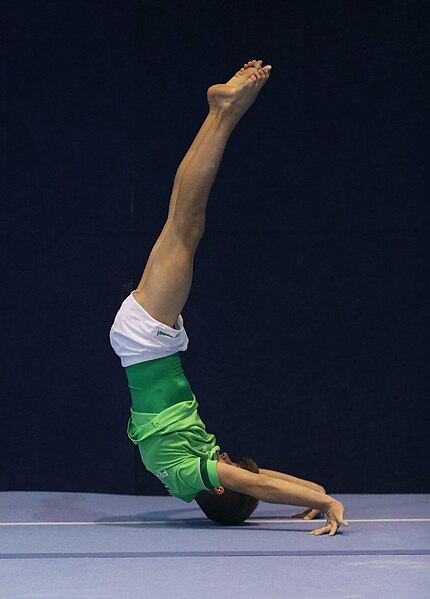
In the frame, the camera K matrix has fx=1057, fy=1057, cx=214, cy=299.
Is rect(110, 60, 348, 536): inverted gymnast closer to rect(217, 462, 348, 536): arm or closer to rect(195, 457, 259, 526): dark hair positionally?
rect(195, 457, 259, 526): dark hair

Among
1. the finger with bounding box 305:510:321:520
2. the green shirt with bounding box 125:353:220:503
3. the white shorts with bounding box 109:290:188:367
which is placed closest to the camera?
the green shirt with bounding box 125:353:220:503

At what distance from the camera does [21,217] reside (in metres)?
5.43

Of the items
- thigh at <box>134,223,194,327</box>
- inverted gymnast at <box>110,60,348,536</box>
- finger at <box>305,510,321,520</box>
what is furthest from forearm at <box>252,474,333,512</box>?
thigh at <box>134,223,194,327</box>

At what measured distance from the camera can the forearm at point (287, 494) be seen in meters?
4.24

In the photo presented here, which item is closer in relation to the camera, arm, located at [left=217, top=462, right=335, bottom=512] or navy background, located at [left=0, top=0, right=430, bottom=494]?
arm, located at [left=217, top=462, right=335, bottom=512]

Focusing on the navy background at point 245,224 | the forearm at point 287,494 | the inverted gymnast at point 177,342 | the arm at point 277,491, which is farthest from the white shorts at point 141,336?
the navy background at point 245,224

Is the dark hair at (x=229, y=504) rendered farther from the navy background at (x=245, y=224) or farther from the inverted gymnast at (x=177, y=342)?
the navy background at (x=245, y=224)

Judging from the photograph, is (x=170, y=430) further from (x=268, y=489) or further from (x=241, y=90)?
(x=241, y=90)

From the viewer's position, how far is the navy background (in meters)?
5.39

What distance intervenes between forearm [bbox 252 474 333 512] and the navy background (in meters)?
1.14

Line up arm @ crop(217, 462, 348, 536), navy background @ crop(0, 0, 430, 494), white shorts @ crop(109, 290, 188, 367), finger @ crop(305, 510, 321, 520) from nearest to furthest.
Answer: arm @ crop(217, 462, 348, 536), white shorts @ crop(109, 290, 188, 367), finger @ crop(305, 510, 321, 520), navy background @ crop(0, 0, 430, 494)

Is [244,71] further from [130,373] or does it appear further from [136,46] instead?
[130,373]

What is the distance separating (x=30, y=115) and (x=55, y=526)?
2.16 meters

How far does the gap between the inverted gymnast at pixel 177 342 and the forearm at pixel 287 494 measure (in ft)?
0.41
